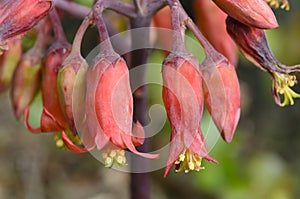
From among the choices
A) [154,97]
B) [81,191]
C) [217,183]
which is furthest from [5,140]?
[217,183]

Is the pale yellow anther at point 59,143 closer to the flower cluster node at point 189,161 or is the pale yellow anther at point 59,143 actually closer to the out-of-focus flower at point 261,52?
the flower cluster node at point 189,161

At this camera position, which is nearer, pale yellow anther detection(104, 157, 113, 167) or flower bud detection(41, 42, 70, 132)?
pale yellow anther detection(104, 157, 113, 167)

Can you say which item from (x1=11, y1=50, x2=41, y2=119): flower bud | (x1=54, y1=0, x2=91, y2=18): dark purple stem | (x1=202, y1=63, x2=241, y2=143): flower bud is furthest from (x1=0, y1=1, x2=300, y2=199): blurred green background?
(x1=202, y1=63, x2=241, y2=143): flower bud

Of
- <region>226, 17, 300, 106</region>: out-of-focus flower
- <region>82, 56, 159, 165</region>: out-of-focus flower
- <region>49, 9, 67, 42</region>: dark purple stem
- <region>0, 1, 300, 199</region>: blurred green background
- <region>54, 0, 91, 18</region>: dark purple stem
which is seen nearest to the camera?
<region>82, 56, 159, 165</region>: out-of-focus flower

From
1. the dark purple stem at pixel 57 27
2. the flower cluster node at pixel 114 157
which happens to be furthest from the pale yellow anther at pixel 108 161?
the dark purple stem at pixel 57 27

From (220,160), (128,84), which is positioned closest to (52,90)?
(128,84)

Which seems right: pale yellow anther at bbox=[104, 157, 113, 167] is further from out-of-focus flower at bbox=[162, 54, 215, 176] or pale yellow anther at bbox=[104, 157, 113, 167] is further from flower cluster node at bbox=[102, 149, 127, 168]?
out-of-focus flower at bbox=[162, 54, 215, 176]

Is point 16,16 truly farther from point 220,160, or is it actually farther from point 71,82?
point 220,160


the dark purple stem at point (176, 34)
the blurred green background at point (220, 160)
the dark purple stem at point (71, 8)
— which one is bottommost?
the blurred green background at point (220, 160)
